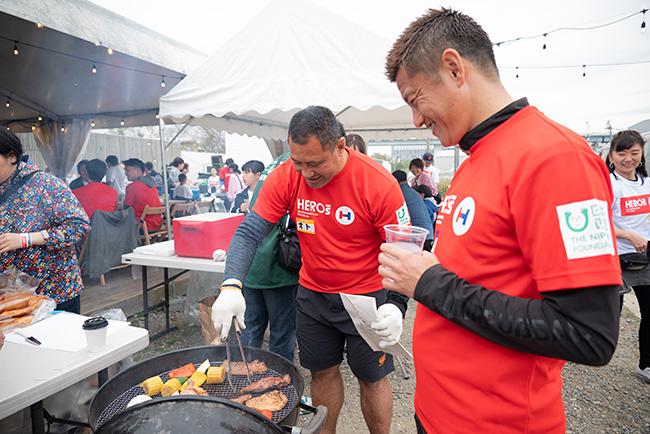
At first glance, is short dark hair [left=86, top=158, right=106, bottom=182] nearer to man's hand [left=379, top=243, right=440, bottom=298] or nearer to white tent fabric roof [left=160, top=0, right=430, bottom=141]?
white tent fabric roof [left=160, top=0, right=430, bottom=141]

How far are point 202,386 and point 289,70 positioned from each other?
3721 mm

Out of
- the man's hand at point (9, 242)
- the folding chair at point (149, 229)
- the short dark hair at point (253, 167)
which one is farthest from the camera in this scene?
the folding chair at point (149, 229)

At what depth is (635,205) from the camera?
9.89 feet

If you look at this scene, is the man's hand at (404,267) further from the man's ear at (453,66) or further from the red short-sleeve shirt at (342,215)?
the red short-sleeve shirt at (342,215)

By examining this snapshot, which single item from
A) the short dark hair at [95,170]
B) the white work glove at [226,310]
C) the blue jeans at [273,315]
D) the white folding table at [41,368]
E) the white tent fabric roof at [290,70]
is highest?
the white tent fabric roof at [290,70]

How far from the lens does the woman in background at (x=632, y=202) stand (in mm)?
2932

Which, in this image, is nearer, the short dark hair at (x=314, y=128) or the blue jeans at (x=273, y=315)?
the short dark hair at (x=314, y=128)

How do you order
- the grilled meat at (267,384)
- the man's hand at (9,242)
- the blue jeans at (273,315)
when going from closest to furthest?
1. the grilled meat at (267,384)
2. the man's hand at (9,242)
3. the blue jeans at (273,315)

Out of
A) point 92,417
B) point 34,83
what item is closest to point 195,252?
point 92,417

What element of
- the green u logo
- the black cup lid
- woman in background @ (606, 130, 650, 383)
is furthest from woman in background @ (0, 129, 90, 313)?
woman in background @ (606, 130, 650, 383)

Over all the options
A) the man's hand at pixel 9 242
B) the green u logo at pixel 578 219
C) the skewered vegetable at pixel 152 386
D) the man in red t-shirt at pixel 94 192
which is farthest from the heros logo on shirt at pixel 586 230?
the man in red t-shirt at pixel 94 192

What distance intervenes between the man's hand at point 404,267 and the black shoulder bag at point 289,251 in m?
1.58

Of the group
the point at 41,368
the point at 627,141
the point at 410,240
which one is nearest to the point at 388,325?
the point at 410,240

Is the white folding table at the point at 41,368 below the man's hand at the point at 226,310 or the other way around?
below
